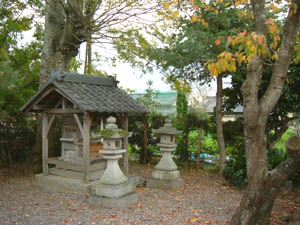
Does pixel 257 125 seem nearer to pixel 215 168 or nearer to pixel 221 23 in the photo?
pixel 221 23

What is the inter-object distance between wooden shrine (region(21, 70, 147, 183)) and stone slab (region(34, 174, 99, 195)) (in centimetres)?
14

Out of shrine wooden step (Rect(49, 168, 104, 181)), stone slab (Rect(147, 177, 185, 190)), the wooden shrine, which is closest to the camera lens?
the wooden shrine

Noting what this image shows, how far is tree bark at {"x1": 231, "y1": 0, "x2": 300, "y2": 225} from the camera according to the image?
4.18 meters

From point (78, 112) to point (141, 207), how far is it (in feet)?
8.79

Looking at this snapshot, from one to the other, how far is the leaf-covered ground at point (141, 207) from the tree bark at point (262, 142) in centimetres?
87

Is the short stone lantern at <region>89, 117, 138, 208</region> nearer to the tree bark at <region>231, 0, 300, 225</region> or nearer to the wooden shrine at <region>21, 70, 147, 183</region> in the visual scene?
the wooden shrine at <region>21, 70, 147, 183</region>

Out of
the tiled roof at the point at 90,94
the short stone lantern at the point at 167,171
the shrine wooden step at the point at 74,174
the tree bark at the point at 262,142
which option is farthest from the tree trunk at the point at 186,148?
the tree bark at the point at 262,142

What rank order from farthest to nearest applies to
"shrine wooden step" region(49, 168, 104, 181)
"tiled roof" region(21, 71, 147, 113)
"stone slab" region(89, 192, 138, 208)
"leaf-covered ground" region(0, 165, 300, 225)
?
1. "shrine wooden step" region(49, 168, 104, 181)
2. "tiled roof" region(21, 71, 147, 113)
3. "stone slab" region(89, 192, 138, 208)
4. "leaf-covered ground" region(0, 165, 300, 225)

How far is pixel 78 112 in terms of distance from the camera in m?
6.65

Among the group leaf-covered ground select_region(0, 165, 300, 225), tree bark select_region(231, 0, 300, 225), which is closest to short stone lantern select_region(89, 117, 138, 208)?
leaf-covered ground select_region(0, 165, 300, 225)

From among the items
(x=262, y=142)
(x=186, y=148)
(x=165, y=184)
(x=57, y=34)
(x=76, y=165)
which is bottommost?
(x=165, y=184)

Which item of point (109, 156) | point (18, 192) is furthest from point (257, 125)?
point (18, 192)

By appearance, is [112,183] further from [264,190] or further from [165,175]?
[264,190]

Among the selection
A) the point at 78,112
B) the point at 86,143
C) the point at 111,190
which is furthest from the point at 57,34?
the point at 111,190
